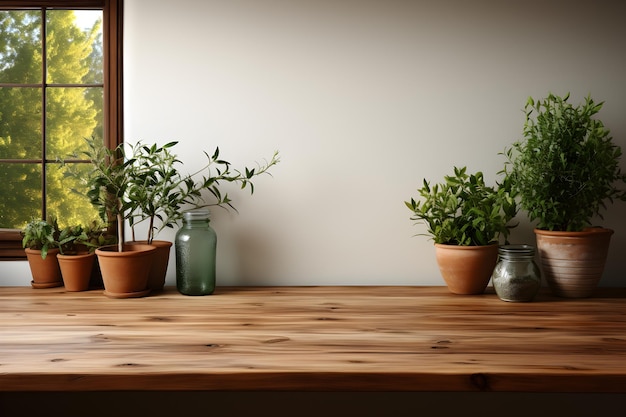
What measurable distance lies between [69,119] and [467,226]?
2001 millimetres

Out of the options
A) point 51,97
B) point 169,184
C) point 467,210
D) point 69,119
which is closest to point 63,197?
point 69,119

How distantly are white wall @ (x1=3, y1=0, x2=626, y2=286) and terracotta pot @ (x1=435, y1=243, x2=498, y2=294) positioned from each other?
201 mm

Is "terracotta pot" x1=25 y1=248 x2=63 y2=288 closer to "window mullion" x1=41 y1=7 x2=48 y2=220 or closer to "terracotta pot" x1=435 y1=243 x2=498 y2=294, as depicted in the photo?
"window mullion" x1=41 y1=7 x2=48 y2=220

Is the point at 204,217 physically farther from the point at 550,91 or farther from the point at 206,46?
the point at 550,91

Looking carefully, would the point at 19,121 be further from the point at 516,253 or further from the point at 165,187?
the point at 516,253

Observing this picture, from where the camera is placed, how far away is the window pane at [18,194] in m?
2.67

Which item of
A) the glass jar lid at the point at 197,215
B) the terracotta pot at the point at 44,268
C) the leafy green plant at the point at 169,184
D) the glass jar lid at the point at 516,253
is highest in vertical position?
the leafy green plant at the point at 169,184

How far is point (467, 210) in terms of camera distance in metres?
2.07

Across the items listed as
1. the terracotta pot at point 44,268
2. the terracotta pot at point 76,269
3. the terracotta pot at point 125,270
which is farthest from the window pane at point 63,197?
the terracotta pot at point 125,270

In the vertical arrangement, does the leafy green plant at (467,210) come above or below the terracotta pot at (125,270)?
above

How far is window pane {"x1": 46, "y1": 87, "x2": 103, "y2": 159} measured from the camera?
275 centimetres

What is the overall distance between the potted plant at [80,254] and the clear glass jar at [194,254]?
322 mm

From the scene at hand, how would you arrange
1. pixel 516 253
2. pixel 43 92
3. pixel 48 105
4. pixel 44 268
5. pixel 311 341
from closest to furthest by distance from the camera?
pixel 311 341, pixel 516 253, pixel 44 268, pixel 43 92, pixel 48 105

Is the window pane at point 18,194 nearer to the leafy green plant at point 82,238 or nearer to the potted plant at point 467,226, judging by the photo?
the leafy green plant at point 82,238
